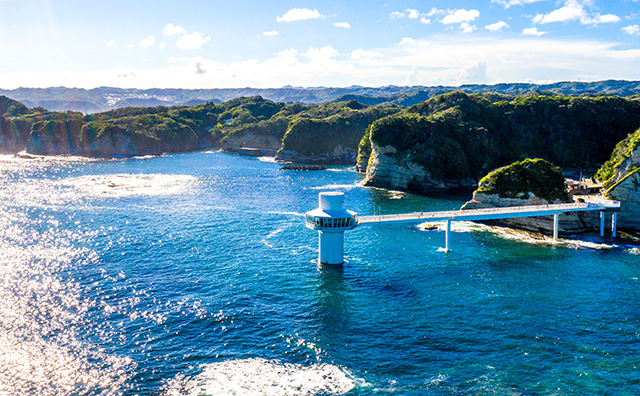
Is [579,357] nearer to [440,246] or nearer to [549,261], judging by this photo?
[549,261]

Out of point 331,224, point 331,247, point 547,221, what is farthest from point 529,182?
point 331,224

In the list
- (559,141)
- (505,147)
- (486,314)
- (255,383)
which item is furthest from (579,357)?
(559,141)

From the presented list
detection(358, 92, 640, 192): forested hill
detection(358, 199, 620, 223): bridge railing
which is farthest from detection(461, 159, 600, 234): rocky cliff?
detection(358, 92, 640, 192): forested hill

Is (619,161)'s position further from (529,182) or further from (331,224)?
(331,224)

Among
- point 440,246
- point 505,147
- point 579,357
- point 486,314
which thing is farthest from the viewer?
point 505,147

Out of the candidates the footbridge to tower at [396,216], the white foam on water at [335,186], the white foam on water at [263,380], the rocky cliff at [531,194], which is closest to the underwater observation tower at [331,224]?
the footbridge to tower at [396,216]

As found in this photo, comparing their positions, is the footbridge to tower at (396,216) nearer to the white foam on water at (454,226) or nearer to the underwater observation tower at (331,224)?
the underwater observation tower at (331,224)

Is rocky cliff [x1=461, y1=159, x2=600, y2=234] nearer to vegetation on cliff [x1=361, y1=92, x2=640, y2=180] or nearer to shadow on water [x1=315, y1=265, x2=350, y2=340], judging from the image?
shadow on water [x1=315, y1=265, x2=350, y2=340]
